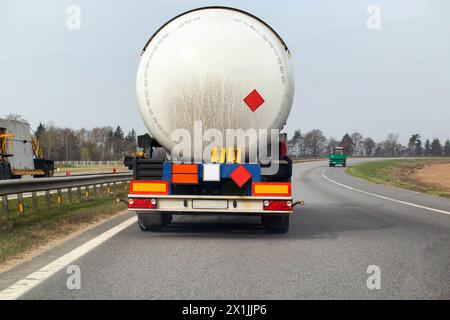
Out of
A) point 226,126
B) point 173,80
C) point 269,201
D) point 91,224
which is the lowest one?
point 91,224

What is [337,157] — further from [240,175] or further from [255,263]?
[255,263]

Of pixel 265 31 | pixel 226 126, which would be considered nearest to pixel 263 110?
pixel 226 126

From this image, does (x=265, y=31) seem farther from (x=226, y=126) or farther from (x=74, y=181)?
(x=74, y=181)

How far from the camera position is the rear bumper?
314 inches

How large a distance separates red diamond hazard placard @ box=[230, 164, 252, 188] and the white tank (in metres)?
0.68

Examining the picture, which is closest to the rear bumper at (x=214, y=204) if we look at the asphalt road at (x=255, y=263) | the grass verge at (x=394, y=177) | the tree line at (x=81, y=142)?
the asphalt road at (x=255, y=263)

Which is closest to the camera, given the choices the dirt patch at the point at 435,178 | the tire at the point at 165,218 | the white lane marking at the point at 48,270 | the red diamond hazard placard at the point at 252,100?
the white lane marking at the point at 48,270

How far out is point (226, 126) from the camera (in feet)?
26.9

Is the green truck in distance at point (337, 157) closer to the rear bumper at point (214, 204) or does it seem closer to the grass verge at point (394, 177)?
the grass verge at point (394, 177)

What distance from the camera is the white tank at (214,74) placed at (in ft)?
26.8

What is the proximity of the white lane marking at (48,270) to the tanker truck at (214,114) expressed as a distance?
779 mm
